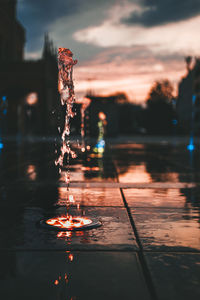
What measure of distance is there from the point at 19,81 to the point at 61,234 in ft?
153

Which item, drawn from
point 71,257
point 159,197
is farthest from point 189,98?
point 71,257

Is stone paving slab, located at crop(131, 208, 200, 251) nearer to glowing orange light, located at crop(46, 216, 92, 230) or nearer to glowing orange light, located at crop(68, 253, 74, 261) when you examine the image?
glowing orange light, located at crop(46, 216, 92, 230)

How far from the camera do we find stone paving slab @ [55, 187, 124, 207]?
28.3 ft

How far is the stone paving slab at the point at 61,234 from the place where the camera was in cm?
535

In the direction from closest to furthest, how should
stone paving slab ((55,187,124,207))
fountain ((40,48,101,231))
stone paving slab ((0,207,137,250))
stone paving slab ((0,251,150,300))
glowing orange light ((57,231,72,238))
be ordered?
stone paving slab ((0,251,150,300))
stone paving slab ((0,207,137,250))
glowing orange light ((57,231,72,238))
fountain ((40,48,101,231))
stone paving slab ((55,187,124,207))

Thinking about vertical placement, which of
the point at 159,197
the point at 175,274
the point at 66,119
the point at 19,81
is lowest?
the point at 175,274

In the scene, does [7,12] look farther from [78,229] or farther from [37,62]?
[78,229]

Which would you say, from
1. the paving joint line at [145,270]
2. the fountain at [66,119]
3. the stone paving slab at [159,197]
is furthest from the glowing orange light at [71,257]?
the stone paving slab at [159,197]

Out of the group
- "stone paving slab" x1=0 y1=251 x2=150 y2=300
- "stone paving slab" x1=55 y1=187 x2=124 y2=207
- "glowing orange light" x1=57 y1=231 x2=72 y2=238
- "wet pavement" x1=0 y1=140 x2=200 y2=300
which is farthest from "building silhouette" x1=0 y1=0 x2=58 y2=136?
"stone paving slab" x1=0 y1=251 x2=150 y2=300

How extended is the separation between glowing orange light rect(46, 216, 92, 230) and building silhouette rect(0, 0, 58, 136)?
36488 mm

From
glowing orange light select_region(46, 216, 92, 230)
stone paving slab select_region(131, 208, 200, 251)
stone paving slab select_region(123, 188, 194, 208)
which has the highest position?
stone paving slab select_region(123, 188, 194, 208)

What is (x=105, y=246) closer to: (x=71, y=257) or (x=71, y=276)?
(x=71, y=257)

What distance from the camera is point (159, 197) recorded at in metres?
9.41

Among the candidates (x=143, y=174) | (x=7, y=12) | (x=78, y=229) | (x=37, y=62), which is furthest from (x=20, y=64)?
(x=78, y=229)
